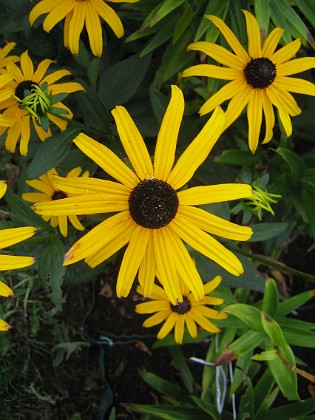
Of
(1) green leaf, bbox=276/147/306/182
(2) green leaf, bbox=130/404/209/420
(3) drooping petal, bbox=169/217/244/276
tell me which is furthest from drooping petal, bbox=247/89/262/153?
(2) green leaf, bbox=130/404/209/420

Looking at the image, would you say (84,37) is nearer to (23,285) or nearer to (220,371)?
(23,285)

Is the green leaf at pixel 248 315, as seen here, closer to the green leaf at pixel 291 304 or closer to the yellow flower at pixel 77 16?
the green leaf at pixel 291 304

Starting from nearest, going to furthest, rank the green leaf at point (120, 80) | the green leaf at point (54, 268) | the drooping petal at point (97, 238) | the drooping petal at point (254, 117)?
the drooping petal at point (97, 238), the green leaf at point (54, 268), the drooping petal at point (254, 117), the green leaf at point (120, 80)

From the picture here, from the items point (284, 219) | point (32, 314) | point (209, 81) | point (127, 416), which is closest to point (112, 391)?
point (127, 416)

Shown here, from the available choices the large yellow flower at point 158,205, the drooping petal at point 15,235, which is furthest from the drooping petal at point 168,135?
the drooping petal at point 15,235

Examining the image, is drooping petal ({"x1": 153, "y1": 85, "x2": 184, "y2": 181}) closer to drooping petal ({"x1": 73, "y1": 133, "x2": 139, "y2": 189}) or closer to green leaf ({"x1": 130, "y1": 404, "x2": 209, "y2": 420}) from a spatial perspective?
drooping petal ({"x1": 73, "y1": 133, "x2": 139, "y2": 189})

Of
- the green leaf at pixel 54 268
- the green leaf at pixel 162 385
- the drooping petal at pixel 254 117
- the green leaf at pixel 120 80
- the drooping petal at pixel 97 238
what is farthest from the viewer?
the green leaf at pixel 162 385

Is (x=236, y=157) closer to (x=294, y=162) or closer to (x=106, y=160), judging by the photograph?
(x=294, y=162)
